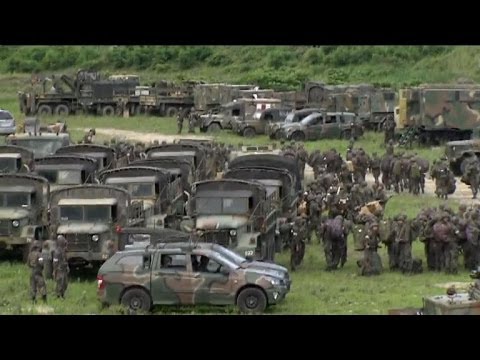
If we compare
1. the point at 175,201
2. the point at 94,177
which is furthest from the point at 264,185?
the point at 94,177

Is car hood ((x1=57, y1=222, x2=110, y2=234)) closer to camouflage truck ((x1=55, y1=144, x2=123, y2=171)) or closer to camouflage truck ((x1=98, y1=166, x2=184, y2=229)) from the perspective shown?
camouflage truck ((x1=98, y1=166, x2=184, y2=229))

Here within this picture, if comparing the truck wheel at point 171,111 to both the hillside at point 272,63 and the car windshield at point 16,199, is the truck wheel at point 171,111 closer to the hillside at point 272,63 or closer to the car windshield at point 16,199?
the hillside at point 272,63

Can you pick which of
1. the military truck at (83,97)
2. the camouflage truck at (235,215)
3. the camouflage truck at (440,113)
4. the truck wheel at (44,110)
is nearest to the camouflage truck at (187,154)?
the camouflage truck at (235,215)

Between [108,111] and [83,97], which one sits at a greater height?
[83,97]

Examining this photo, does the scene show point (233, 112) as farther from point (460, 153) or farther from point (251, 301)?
point (251, 301)

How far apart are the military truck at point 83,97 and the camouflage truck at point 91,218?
91.7 feet

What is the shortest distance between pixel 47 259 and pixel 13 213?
2559 millimetres

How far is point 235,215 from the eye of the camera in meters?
18.5

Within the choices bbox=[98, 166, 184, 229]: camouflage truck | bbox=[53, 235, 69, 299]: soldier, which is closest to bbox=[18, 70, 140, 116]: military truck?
bbox=[98, 166, 184, 229]: camouflage truck

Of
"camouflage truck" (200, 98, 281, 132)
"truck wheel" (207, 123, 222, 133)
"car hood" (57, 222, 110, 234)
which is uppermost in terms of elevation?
"camouflage truck" (200, 98, 281, 132)

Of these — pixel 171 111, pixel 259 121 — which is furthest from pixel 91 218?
pixel 171 111

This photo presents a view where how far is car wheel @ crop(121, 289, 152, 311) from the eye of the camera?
1516 cm

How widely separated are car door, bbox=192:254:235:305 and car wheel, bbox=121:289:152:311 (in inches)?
27.4
